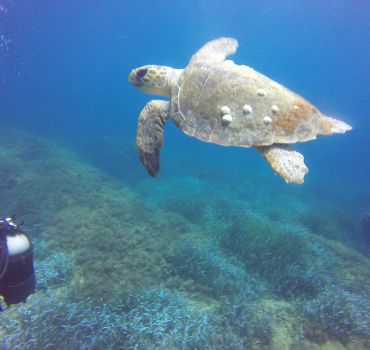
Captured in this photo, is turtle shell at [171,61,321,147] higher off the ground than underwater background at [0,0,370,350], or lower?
higher

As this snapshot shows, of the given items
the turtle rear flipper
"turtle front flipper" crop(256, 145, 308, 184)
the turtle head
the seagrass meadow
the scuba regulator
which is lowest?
the seagrass meadow

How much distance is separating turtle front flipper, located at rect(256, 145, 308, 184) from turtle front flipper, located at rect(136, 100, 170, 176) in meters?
1.67

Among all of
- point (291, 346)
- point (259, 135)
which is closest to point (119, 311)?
point (291, 346)

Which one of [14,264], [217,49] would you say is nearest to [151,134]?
[14,264]

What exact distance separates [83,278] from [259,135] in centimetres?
501

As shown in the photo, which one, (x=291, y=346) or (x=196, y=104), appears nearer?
(x=196, y=104)

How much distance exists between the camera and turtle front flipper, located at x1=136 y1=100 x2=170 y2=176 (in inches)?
157

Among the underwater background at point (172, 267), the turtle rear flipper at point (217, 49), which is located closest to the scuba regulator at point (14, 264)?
the underwater background at point (172, 267)

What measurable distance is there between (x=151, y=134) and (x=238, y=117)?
4.71ft

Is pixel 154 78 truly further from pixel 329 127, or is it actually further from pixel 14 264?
pixel 14 264

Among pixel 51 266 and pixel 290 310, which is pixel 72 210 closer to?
pixel 51 266

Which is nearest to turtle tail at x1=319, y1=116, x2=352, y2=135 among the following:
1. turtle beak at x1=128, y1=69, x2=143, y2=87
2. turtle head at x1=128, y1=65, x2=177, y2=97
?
turtle head at x1=128, y1=65, x2=177, y2=97

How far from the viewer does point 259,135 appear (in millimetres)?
3695

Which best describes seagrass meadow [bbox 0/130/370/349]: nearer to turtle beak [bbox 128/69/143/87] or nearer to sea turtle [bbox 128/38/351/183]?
sea turtle [bbox 128/38/351/183]
